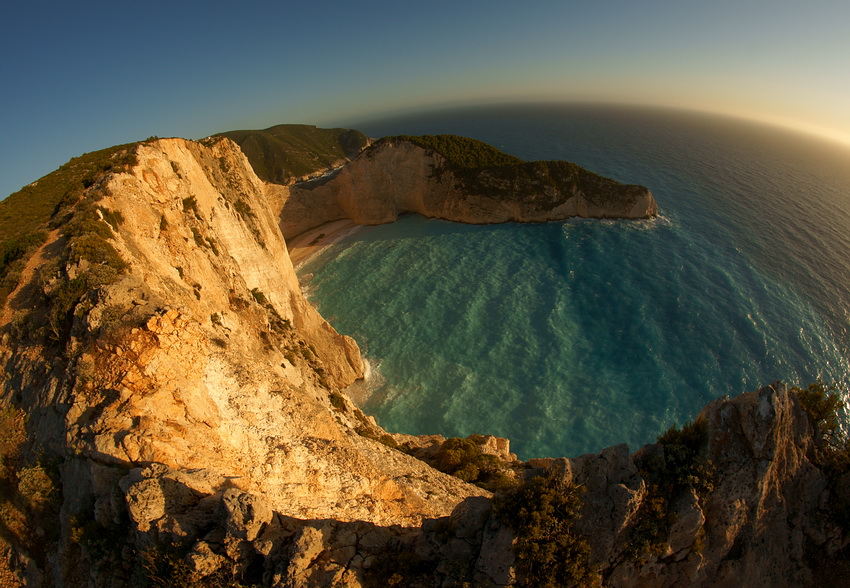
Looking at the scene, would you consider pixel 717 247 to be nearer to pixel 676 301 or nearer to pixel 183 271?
pixel 676 301

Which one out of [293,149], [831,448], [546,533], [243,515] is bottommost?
[546,533]

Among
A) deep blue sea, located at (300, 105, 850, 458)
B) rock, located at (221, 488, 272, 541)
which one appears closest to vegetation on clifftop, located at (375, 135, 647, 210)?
deep blue sea, located at (300, 105, 850, 458)

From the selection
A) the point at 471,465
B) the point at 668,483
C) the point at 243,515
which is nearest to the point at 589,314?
the point at 471,465

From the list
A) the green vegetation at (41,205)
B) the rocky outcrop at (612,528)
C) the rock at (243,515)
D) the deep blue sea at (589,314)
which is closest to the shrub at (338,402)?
the deep blue sea at (589,314)

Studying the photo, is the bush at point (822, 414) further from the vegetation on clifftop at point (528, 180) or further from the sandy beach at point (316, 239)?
the sandy beach at point (316, 239)

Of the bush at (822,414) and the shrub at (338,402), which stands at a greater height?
the bush at (822,414)

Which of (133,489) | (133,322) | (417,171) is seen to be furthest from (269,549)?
(417,171)

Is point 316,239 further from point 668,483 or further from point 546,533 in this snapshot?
point 668,483
